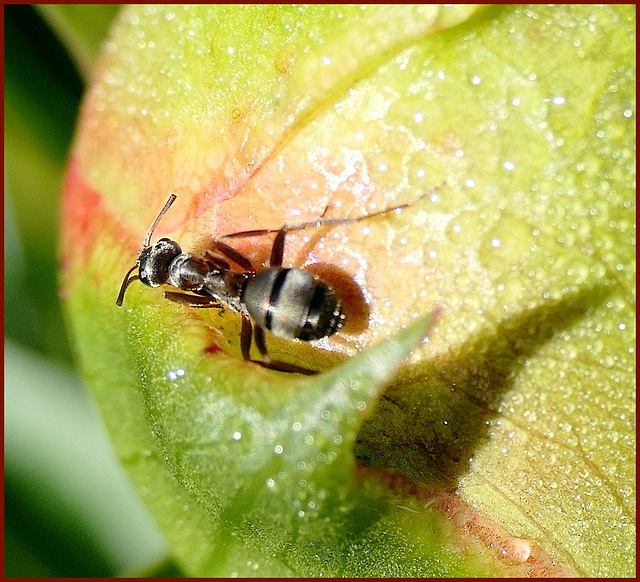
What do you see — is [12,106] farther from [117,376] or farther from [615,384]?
[615,384]

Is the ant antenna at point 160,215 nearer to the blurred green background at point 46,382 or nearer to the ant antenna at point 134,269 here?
the ant antenna at point 134,269

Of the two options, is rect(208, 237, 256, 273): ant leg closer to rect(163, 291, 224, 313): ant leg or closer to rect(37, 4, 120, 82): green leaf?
rect(163, 291, 224, 313): ant leg

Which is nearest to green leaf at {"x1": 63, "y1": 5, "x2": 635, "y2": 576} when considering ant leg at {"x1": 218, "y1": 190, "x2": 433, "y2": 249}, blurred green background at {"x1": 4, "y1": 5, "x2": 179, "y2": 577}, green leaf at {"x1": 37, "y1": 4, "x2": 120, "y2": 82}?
ant leg at {"x1": 218, "y1": 190, "x2": 433, "y2": 249}

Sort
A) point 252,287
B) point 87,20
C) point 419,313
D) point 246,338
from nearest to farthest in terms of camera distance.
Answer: point 419,313 < point 246,338 < point 252,287 < point 87,20

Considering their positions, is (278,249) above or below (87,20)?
below

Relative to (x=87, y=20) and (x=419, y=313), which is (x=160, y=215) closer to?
(x=419, y=313)

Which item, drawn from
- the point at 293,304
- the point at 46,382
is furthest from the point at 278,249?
the point at 46,382
